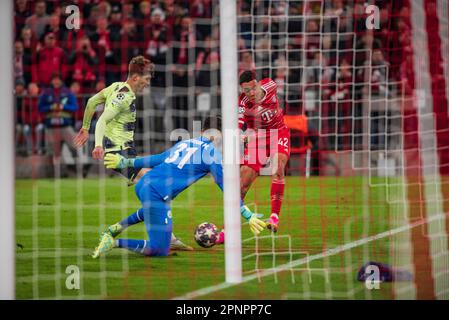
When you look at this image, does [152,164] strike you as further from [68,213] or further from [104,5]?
[104,5]

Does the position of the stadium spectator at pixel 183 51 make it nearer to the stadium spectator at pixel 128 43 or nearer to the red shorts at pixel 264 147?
the stadium spectator at pixel 128 43

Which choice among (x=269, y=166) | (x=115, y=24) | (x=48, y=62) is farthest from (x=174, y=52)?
(x=269, y=166)

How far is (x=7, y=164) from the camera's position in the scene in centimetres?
636

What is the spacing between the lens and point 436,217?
11.3 metres

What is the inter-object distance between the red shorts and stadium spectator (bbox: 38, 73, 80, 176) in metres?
6.17

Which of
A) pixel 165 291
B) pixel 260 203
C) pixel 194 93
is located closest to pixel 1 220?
pixel 165 291

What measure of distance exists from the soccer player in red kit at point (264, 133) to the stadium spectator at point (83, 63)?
5.05 metres

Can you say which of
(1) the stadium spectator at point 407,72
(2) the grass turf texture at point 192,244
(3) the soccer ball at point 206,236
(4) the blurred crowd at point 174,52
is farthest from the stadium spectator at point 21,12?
(3) the soccer ball at point 206,236

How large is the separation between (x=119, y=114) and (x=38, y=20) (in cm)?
423

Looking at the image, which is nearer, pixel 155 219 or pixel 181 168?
pixel 155 219

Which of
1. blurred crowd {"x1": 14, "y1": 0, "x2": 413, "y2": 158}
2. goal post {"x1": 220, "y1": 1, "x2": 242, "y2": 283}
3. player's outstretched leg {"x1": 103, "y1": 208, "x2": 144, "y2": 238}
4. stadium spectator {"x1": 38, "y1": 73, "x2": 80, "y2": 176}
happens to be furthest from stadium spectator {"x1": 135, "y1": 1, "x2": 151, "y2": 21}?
goal post {"x1": 220, "y1": 1, "x2": 242, "y2": 283}

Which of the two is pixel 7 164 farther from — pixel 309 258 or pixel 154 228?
pixel 309 258

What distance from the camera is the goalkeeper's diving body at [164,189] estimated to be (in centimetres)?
843

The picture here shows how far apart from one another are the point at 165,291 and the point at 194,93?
9.00 m
